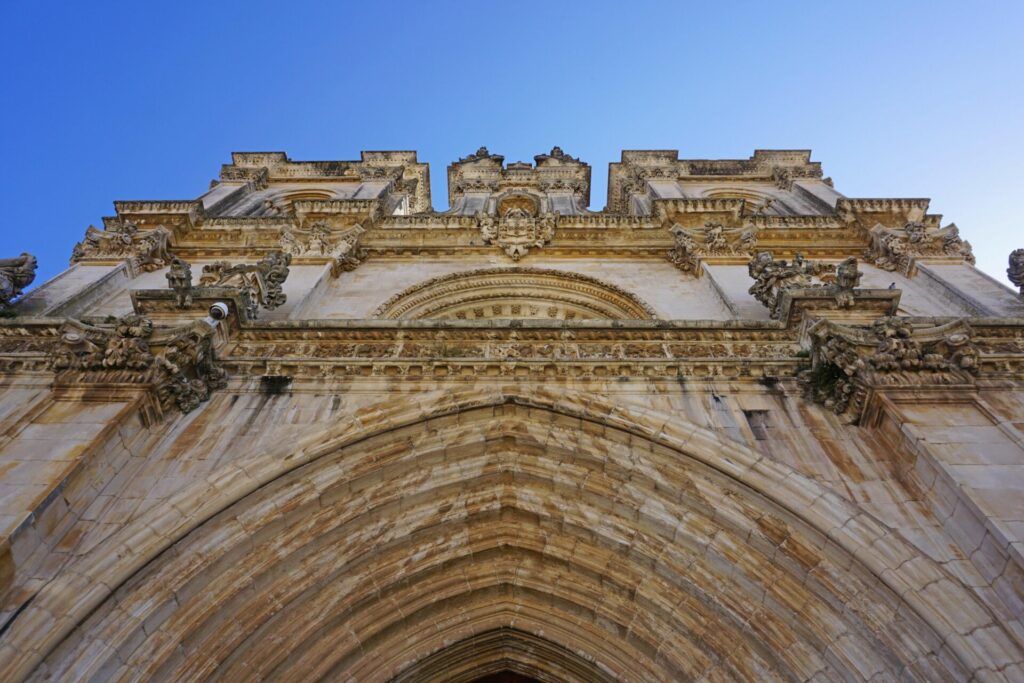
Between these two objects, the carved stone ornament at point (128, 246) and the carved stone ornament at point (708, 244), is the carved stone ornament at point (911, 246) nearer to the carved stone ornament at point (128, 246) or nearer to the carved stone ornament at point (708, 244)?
the carved stone ornament at point (708, 244)

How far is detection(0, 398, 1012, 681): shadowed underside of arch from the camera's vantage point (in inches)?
193

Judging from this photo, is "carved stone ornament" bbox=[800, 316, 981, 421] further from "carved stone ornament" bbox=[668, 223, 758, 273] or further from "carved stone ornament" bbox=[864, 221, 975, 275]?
"carved stone ornament" bbox=[864, 221, 975, 275]

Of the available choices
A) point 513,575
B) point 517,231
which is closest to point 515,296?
point 517,231

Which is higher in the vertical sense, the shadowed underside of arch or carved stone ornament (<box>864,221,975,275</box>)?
carved stone ornament (<box>864,221,975,275</box>)

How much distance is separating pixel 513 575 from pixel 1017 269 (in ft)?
32.4

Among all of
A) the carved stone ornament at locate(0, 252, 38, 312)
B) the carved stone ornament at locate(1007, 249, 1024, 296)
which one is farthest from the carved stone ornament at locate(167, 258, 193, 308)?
the carved stone ornament at locate(1007, 249, 1024, 296)

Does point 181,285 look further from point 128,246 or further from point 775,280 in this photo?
point 775,280

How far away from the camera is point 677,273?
12.4m

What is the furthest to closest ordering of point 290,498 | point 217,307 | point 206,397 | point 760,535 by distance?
point 217,307
point 206,397
point 290,498
point 760,535

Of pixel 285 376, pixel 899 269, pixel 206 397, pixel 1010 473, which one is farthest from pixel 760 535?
pixel 899 269

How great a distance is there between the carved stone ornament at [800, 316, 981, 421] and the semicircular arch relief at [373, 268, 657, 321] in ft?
15.7

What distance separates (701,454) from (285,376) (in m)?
4.93

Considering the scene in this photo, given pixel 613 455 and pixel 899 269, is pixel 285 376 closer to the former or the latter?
pixel 613 455

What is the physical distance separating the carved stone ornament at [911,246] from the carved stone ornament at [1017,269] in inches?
63.7
